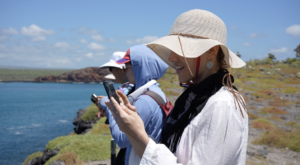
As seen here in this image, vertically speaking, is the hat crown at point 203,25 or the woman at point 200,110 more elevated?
the hat crown at point 203,25

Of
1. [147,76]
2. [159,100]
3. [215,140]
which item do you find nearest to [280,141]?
[147,76]

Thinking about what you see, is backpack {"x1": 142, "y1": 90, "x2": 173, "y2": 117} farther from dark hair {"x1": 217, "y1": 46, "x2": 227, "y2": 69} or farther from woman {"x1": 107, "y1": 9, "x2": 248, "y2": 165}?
dark hair {"x1": 217, "y1": 46, "x2": 227, "y2": 69}

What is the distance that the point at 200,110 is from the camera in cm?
144

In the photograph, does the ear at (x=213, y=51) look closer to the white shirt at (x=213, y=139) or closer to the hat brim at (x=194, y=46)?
the hat brim at (x=194, y=46)

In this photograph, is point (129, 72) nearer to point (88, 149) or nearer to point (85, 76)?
point (88, 149)

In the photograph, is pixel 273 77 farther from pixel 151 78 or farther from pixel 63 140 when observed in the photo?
pixel 151 78

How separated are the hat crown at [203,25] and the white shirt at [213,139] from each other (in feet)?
1.47

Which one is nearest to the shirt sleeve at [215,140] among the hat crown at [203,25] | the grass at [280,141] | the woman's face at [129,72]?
the hat crown at [203,25]

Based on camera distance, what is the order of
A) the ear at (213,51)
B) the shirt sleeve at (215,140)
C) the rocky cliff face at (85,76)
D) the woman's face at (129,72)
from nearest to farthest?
the shirt sleeve at (215,140)
the ear at (213,51)
the woman's face at (129,72)
the rocky cliff face at (85,76)

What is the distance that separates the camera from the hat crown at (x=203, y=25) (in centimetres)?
162

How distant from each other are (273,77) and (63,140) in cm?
5126

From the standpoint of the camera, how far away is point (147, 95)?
98.8 inches

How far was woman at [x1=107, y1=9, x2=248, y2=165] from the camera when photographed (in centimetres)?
128

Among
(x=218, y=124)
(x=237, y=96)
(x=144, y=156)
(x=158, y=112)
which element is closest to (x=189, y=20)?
(x=237, y=96)
